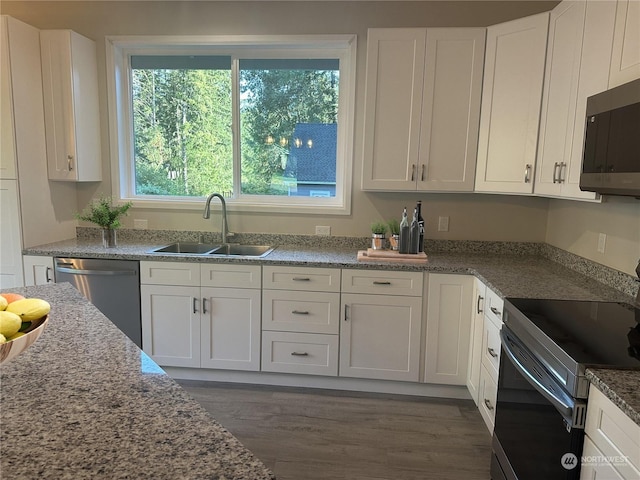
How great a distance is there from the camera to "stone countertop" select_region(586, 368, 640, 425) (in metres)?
1.08

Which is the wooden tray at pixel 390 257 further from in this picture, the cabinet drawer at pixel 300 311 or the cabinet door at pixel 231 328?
the cabinet door at pixel 231 328

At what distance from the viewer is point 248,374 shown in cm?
294

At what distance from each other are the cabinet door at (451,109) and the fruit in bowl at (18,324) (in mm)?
2351

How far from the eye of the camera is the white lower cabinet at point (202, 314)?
9.25ft

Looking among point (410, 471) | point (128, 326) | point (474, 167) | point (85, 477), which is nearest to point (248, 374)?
point (128, 326)

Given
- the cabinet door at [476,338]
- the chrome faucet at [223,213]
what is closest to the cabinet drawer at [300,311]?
the chrome faucet at [223,213]

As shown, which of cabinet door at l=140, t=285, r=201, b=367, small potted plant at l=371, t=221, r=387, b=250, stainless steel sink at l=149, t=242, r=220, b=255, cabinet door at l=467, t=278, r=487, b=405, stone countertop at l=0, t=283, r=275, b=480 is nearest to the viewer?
stone countertop at l=0, t=283, r=275, b=480

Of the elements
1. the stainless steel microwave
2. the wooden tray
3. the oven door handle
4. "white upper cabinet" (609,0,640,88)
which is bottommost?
the oven door handle

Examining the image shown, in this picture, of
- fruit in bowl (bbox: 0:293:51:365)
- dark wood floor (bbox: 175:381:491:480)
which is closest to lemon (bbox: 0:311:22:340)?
fruit in bowl (bbox: 0:293:51:365)

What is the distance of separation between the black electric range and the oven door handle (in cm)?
5

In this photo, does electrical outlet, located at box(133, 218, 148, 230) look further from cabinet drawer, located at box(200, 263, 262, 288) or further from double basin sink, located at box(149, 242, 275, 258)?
cabinet drawer, located at box(200, 263, 262, 288)

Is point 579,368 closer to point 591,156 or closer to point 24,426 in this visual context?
point 591,156

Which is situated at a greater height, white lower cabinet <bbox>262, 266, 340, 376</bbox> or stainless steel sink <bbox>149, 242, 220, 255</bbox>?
stainless steel sink <bbox>149, 242, 220, 255</bbox>

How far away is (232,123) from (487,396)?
2.63 m
